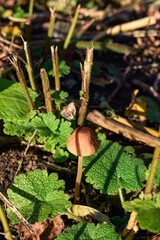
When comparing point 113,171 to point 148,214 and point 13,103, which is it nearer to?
point 148,214

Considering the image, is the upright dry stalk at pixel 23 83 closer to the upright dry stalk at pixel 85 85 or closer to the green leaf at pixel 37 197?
the upright dry stalk at pixel 85 85

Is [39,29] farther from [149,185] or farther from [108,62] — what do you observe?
[149,185]

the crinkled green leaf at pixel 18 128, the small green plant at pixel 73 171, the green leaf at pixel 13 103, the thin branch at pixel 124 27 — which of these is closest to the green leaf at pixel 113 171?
the small green plant at pixel 73 171

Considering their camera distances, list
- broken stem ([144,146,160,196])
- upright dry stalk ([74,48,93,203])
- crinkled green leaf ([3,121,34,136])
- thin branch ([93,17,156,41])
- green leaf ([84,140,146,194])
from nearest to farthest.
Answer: broken stem ([144,146,160,196]), upright dry stalk ([74,48,93,203]), green leaf ([84,140,146,194]), crinkled green leaf ([3,121,34,136]), thin branch ([93,17,156,41])

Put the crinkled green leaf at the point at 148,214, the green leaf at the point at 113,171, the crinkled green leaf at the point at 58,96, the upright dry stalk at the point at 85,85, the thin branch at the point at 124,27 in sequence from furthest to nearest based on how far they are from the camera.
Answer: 1. the thin branch at the point at 124,27
2. the crinkled green leaf at the point at 58,96
3. the green leaf at the point at 113,171
4. the upright dry stalk at the point at 85,85
5. the crinkled green leaf at the point at 148,214

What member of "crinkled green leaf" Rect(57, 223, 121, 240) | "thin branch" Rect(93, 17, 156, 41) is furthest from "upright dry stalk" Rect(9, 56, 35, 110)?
"thin branch" Rect(93, 17, 156, 41)

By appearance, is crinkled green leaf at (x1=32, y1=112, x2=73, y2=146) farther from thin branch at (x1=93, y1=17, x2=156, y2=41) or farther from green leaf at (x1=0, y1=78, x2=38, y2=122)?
thin branch at (x1=93, y1=17, x2=156, y2=41)
